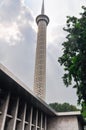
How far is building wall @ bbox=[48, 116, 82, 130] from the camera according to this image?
69.2ft

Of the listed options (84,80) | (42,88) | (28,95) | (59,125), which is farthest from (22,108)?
(42,88)

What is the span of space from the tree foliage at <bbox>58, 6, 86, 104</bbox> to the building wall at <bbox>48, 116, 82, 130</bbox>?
11.7 meters

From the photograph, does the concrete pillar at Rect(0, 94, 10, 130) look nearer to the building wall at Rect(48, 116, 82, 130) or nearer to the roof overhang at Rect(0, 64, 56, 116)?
the roof overhang at Rect(0, 64, 56, 116)

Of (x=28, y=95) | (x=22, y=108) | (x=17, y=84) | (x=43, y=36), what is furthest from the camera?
(x=43, y=36)

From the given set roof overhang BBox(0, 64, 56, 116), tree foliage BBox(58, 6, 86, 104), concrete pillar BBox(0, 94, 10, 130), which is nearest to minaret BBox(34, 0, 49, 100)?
roof overhang BBox(0, 64, 56, 116)

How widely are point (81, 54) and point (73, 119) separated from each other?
1370 cm

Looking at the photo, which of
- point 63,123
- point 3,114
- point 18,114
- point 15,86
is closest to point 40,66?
point 63,123

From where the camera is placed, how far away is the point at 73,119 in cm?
2133

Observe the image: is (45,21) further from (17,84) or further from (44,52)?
(17,84)

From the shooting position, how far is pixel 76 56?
955 cm

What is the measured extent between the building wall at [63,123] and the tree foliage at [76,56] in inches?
461

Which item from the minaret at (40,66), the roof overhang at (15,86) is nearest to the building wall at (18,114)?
the roof overhang at (15,86)

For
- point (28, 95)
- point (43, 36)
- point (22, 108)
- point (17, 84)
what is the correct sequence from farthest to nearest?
point (43, 36)
point (22, 108)
point (28, 95)
point (17, 84)

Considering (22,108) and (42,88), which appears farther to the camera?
(42,88)
